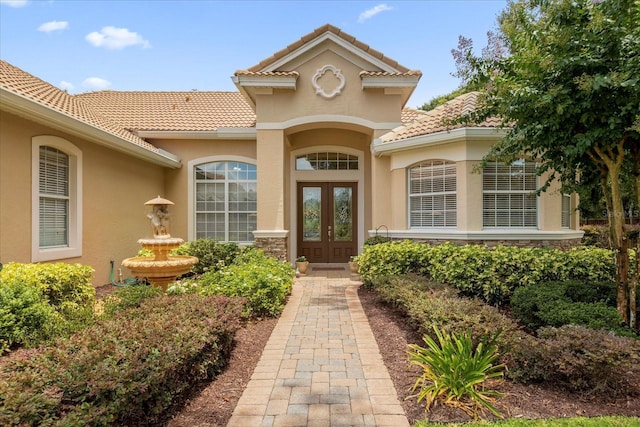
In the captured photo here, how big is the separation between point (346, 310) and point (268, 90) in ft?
23.4

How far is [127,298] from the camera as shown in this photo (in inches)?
221

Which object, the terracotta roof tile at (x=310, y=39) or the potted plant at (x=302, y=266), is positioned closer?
the terracotta roof tile at (x=310, y=39)

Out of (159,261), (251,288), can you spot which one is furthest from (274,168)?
(251,288)

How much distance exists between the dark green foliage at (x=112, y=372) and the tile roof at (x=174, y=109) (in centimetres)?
961

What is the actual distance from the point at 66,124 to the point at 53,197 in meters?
1.69

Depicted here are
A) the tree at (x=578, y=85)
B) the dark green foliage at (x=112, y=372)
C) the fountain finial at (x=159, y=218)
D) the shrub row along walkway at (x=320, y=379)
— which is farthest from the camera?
the fountain finial at (x=159, y=218)

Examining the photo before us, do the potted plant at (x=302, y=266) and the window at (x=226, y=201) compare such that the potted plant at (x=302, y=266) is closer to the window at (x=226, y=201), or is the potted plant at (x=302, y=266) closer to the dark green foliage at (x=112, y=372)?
the window at (x=226, y=201)

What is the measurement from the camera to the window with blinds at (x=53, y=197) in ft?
25.1

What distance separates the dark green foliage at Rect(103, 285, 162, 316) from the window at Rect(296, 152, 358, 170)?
25.6 ft

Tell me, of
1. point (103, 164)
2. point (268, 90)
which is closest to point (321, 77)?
point (268, 90)

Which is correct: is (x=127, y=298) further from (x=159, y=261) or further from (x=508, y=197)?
(x=508, y=197)

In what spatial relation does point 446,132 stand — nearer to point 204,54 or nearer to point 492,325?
point 492,325

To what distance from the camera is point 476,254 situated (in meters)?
7.66

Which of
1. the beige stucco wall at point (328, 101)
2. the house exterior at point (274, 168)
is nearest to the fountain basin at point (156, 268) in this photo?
the house exterior at point (274, 168)
